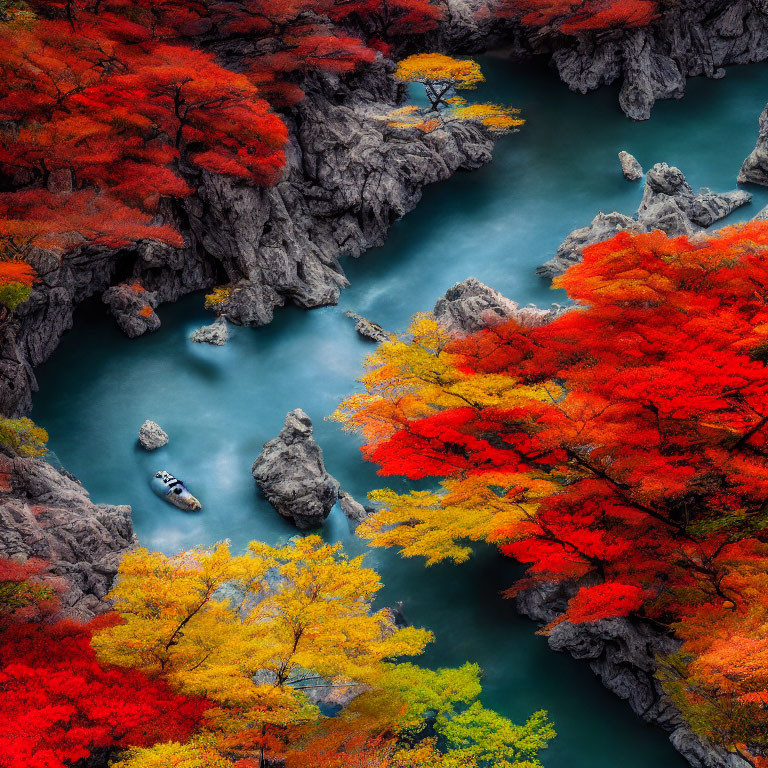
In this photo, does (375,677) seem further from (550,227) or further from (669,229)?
(550,227)

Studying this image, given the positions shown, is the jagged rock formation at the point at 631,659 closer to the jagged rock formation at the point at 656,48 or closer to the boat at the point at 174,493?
the boat at the point at 174,493

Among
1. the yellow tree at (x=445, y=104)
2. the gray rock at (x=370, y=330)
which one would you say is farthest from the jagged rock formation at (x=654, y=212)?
the gray rock at (x=370, y=330)

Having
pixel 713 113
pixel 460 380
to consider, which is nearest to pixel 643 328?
pixel 460 380

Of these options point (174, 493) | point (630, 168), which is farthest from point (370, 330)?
point (630, 168)

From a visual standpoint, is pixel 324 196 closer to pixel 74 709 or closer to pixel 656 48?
pixel 656 48

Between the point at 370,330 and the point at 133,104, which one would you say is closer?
the point at 133,104
